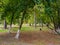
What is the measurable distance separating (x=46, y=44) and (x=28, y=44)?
1731mm

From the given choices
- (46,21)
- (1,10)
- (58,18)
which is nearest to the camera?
(1,10)

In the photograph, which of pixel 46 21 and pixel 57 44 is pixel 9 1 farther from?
pixel 46 21

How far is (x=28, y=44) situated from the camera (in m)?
18.5

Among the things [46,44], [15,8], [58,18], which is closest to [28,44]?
[46,44]

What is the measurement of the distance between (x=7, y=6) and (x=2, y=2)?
2.44 feet

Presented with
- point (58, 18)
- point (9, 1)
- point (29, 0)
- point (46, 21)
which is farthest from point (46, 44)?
point (46, 21)

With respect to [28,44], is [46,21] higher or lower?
higher

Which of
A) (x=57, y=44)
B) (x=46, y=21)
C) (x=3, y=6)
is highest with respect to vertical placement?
(x=3, y=6)

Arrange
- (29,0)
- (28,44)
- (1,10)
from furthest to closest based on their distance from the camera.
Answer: (1,10) → (29,0) → (28,44)

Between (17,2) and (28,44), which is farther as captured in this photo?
(17,2)

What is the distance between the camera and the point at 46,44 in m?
18.5

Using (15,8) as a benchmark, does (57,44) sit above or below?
below

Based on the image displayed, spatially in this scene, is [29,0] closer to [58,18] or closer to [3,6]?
[3,6]

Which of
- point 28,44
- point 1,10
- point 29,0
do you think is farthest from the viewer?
point 1,10
